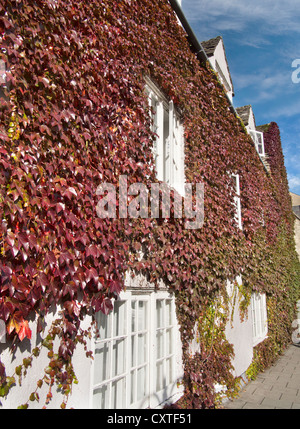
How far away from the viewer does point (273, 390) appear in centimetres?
698

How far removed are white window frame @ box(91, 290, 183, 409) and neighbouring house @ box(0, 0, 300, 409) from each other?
2 centimetres

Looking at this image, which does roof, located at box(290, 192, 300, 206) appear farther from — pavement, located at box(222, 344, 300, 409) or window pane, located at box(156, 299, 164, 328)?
window pane, located at box(156, 299, 164, 328)

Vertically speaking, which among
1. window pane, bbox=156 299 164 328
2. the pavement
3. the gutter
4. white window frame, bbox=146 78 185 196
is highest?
the gutter

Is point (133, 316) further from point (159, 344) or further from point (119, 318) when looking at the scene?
point (159, 344)

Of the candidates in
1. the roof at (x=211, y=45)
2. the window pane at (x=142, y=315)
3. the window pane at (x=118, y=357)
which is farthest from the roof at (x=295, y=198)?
the window pane at (x=118, y=357)

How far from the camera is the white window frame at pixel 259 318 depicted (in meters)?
9.38

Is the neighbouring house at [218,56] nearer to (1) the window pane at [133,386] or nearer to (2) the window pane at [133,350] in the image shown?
(2) the window pane at [133,350]

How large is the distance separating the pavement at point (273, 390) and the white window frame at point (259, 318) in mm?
852

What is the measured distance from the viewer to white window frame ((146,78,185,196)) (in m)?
5.21

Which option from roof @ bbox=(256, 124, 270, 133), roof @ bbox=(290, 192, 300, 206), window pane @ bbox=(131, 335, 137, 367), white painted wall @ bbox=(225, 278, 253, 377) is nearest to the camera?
window pane @ bbox=(131, 335, 137, 367)

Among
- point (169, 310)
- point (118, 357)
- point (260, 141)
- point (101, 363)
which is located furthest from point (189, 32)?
point (260, 141)

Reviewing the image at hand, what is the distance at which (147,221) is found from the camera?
4.13 meters

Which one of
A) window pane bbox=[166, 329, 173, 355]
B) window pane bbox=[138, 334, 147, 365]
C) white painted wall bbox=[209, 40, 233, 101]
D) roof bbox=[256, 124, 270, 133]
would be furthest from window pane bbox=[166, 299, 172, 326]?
roof bbox=[256, 124, 270, 133]
